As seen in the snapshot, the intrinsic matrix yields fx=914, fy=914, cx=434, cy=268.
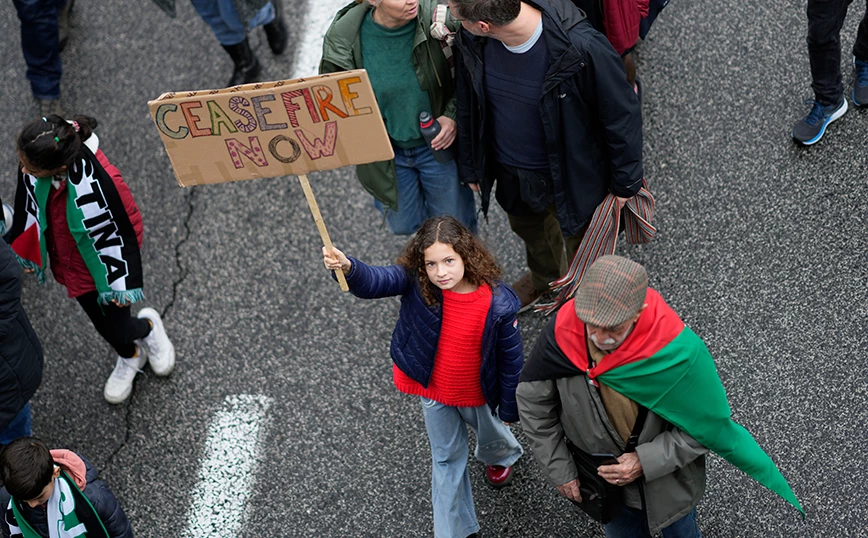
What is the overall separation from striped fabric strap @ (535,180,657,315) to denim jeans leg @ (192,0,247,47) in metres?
2.78

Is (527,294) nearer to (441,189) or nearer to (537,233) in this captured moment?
(537,233)

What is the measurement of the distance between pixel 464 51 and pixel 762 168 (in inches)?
79.6

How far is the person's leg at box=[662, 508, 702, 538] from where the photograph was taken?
341 centimetres

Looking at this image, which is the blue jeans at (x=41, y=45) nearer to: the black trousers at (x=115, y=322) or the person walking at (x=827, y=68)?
the black trousers at (x=115, y=322)

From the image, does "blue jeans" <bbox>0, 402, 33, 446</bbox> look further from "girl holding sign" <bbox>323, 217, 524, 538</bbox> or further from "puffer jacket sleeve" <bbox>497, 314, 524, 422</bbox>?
"puffer jacket sleeve" <bbox>497, 314, 524, 422</bbox>

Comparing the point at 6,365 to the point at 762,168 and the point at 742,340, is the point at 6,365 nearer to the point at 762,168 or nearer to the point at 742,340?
the point at 742,340

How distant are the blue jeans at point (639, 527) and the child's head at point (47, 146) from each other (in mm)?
2766

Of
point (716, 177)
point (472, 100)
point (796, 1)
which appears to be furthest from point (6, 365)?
point (796, 1)

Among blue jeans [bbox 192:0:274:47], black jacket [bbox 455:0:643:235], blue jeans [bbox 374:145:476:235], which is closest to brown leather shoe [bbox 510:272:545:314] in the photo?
blue jeans [bbox 374:145:476:235]

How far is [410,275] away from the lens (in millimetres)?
3490

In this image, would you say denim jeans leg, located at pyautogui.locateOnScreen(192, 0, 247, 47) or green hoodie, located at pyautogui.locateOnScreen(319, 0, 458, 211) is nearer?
green hoodie, located at pyautogui.locateOnScreen(319, 0, 458, 211)

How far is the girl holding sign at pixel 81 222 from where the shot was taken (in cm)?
402

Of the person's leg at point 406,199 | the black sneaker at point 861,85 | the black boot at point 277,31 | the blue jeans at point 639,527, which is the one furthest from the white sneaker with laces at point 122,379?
the black sneaker at point 861,85

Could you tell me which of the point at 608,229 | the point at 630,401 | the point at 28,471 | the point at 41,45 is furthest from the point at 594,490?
the point at 41,45
